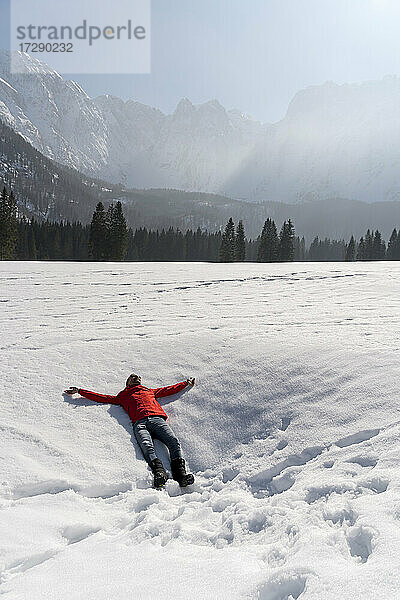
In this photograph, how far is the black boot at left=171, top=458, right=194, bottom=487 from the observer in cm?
411

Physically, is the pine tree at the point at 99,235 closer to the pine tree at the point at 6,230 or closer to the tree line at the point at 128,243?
the tree line at the point at 128,243

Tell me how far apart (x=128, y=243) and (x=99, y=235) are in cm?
2420

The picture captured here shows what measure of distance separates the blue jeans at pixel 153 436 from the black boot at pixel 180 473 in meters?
0.11

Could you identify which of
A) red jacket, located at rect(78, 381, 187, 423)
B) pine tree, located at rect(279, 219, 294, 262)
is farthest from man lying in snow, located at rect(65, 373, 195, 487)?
pine tree, located at rect(279, 219, 294, 262)

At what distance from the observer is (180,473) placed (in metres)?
4.25

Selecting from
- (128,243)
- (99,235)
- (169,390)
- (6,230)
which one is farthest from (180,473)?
(128,243)

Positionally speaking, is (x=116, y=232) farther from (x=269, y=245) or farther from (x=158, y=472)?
(x=158, y=472)

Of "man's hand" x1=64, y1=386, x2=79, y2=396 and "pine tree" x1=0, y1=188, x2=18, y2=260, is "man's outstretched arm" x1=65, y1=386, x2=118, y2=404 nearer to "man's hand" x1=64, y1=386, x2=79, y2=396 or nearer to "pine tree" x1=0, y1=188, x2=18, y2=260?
"man's hand" x1=64, y1=386, x2=79, y2=396

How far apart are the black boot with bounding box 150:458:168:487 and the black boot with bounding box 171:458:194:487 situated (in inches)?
5.2

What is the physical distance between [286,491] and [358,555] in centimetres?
106

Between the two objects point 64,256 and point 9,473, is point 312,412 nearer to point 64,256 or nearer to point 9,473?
point 9,473

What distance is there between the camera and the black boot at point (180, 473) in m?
4.11

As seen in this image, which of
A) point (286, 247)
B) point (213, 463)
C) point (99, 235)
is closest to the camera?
point (213, 463)

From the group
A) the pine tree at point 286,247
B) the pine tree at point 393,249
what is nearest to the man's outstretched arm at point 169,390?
the pine tree at point 286,247
